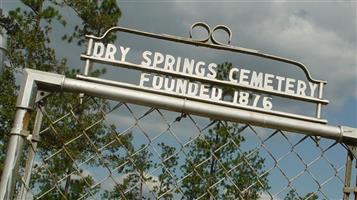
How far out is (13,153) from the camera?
2092 mm

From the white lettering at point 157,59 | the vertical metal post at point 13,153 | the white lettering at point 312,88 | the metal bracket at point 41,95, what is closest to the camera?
the vertical metal post at point 13,153

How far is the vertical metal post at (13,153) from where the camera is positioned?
80.6 inches

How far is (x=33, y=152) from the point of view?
6.92 ft

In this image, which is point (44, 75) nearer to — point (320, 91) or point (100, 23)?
point (320, 91)

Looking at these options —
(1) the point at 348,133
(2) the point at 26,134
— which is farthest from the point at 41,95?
(1) the point at 348,133

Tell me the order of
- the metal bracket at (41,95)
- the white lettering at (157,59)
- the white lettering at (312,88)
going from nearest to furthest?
the metal bracket at (41,95)
the white lettering at (157,59)
the white lettering at (312,88)

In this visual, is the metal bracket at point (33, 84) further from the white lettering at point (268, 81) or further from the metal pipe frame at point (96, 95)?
the white lettering at point (268, 81)

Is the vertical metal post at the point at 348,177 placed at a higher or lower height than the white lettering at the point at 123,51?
lower

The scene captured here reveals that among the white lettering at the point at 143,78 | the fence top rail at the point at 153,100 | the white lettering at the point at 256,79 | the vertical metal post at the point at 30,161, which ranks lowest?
the vertical metal post at the point at 30,161

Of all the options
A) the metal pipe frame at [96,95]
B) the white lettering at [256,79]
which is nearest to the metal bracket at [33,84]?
the metal pipe frame at [96,95]

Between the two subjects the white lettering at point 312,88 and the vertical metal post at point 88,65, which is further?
the white lettering at point 312,88

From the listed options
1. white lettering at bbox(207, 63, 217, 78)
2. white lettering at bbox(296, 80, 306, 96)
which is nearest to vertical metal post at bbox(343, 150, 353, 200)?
white lettering at bbox(296, 80, 306, 96)

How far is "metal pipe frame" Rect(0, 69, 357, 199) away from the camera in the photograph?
6.86 ft

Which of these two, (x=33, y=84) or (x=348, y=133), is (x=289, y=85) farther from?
(x=33, y=84)
